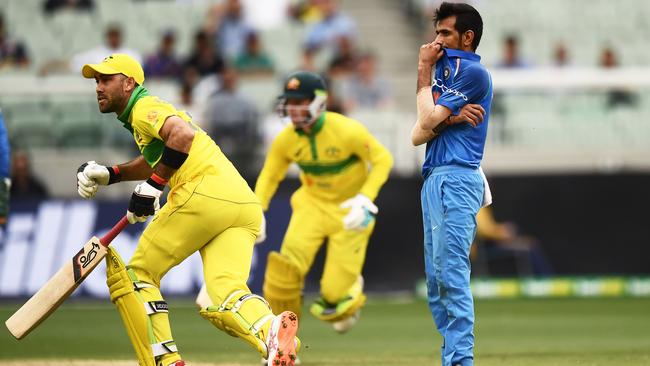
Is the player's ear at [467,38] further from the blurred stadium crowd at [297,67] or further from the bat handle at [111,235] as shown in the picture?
the blurred stadium crowd at [297,67]

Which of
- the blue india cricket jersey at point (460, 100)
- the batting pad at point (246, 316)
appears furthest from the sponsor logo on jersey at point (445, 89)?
the batting pad at point (246, 316)

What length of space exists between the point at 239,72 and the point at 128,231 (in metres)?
3.64

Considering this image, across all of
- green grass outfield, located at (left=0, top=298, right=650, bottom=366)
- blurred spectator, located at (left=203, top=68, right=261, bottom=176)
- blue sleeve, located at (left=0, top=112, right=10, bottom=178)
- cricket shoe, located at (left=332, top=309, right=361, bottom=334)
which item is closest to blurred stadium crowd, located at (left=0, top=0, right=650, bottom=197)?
blurred spectator, located at (left=203, top=68, right=261, bottom=176)

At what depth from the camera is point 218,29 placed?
770 inches

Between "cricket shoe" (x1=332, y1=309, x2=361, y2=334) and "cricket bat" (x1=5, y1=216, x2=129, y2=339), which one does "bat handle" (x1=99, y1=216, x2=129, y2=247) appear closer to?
"cricket bat" (x1=5, y1=216, x2=129, y2=339)

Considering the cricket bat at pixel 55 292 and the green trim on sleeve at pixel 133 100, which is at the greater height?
the green trim on sleeve at pixel 133 100

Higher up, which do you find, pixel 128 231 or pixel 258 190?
pixel 258 190

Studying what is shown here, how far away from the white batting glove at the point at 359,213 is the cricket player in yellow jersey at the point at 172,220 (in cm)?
206

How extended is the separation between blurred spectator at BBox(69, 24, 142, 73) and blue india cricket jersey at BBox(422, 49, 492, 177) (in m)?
9.97

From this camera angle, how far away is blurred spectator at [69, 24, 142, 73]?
17.5m

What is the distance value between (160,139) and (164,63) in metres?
10.4

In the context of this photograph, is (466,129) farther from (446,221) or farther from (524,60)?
(524,60)

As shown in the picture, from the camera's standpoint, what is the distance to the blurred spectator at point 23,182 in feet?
53.1

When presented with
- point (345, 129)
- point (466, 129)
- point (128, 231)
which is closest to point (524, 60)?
point (128, 231)
